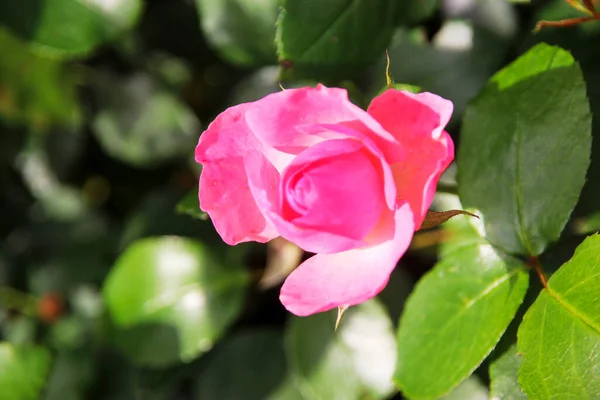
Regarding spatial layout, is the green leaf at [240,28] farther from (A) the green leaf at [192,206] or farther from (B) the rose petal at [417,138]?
(B) the rose petal at [417,138]

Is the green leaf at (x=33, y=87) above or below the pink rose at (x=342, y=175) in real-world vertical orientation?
below

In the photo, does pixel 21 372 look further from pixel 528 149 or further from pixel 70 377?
pixel 528 149

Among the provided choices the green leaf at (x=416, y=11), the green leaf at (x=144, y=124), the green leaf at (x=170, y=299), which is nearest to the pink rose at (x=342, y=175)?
the green leaf at (x=416, y=11)

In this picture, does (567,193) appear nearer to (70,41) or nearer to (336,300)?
(336,300)

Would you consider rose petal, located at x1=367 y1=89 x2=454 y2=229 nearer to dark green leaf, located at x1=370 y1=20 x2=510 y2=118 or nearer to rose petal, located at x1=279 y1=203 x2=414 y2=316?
rose petal, located at x1=279 y1=203 x2=414 y2=316

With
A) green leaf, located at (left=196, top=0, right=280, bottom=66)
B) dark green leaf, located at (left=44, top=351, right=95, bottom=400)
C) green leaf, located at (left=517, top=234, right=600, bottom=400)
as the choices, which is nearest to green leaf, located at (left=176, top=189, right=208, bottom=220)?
green leaf, located at (left=196, top=0, right=280, bottom=66)

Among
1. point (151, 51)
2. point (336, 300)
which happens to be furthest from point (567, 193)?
point (151, 51)

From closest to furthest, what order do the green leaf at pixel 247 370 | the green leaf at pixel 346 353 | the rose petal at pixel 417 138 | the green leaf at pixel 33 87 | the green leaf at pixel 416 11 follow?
1. the rose petal at pixel 417 138
2. the green leaf at pixel 416 11
3. the green leaf at pixel 346 353
4. the green leaf at pixel 247 370
5. the green leaf at pixel 33 87
